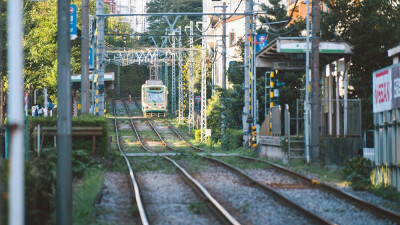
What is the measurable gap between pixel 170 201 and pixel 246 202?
4.83 ft

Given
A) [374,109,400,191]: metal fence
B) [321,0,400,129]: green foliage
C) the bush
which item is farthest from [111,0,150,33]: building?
[374,109,400,191]: metal fence

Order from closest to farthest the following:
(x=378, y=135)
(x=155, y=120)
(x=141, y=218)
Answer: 1. (x=141, y=218)
2. (x=378, y=135)
3. (x=155, y=120)

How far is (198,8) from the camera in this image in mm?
100250

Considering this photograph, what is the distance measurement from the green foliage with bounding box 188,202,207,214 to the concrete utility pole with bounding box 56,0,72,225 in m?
2.90

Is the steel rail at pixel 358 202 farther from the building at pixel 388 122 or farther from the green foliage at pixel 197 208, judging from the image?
the green foliage at pixel 197 208

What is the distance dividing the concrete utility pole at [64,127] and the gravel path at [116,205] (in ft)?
4.41

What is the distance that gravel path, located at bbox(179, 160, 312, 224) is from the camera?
10.8 metres

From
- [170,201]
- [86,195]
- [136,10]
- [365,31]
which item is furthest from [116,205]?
[136,10]

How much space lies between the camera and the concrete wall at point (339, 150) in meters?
21.0

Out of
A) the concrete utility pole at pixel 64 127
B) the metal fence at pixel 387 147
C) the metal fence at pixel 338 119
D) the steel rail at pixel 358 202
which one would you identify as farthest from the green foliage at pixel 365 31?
the concrete utility pole at pixel 64 127

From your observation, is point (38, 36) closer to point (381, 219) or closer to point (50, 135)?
point (50, 135)

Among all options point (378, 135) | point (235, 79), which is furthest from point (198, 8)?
point (378, 135)

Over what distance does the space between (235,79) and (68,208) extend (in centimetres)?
3047

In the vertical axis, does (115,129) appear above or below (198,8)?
below
